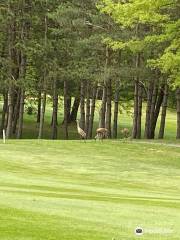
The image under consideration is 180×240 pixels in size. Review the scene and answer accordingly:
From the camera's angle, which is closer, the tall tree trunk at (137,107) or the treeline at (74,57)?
the treeline at (74,57)

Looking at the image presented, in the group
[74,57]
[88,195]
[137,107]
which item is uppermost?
[74,57]

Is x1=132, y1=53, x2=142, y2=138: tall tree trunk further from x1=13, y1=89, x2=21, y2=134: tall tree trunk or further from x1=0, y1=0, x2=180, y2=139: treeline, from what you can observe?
x1=13, y1=89, x2=21, y2=134: tall tree trunk

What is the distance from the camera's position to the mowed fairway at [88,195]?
1141 centimetres

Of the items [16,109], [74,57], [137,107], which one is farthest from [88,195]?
[16,109]

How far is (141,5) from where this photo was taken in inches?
1367

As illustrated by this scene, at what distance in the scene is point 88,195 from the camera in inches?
717

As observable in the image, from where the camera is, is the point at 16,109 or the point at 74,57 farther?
the point at 16,109

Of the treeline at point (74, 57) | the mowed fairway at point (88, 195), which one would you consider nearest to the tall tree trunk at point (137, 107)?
the treeline at point (74, 57)

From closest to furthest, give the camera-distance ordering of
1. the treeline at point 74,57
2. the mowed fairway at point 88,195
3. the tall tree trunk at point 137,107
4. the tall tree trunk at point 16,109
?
the mowed fairway at point 88,195 < the treeline at point 74,57 < the tall tree trunk at point 137,107 < the tall tree trunk at point 16,109

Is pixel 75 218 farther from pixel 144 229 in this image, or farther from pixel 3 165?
pixel 3 165

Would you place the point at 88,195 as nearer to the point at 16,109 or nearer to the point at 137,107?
the point at 137,107

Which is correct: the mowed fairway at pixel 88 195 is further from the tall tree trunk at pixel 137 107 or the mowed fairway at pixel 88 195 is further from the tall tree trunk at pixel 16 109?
the tall tree trunk at pixel 16 109

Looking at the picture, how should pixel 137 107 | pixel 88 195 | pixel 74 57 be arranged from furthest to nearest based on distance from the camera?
pixel 74 57 < pixel 137 107 < pixel 88 195

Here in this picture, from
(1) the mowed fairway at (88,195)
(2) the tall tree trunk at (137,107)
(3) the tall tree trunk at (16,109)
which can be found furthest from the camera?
(3) the tall tree trunk at (16,109)
